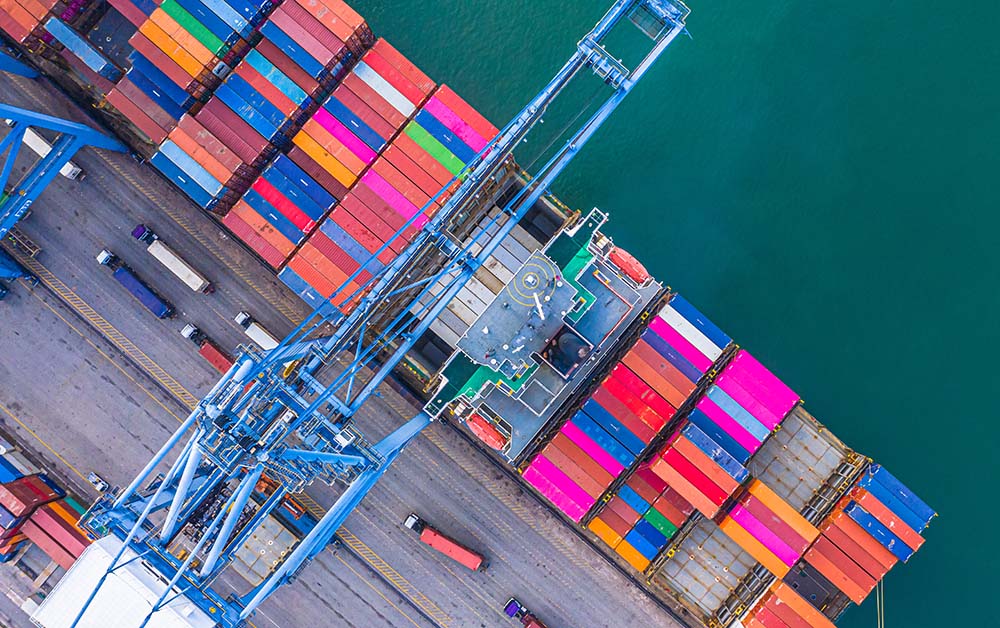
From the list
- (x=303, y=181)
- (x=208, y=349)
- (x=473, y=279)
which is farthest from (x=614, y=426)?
(x=208, y=349)

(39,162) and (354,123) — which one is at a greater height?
(354,123)

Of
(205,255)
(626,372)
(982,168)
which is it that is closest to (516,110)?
(626,372)

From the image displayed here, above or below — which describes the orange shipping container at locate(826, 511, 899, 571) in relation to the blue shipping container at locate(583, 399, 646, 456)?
above

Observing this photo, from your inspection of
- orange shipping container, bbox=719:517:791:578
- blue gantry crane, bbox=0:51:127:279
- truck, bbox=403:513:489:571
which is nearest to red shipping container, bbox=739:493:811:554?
orange shipping container, bbox=719:517:791:578

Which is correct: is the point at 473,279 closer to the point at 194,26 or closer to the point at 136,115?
the point at 194,26

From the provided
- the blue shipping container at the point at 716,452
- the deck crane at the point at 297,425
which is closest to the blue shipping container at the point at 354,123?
the deck crane at the point at 297,425

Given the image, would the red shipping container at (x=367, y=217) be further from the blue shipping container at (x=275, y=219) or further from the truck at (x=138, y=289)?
the truck at (x=138, y=289)

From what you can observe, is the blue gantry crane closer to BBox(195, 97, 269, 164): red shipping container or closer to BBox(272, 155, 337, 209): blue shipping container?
BBox(195, 97, 269, 164): red shipping container
